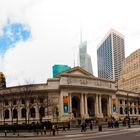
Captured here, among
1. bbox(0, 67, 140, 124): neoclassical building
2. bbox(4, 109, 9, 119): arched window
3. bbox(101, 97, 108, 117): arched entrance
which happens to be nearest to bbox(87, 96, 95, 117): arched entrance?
bbox(0, 67, 140, 124): neoclassical building

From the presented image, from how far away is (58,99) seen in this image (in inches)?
3809

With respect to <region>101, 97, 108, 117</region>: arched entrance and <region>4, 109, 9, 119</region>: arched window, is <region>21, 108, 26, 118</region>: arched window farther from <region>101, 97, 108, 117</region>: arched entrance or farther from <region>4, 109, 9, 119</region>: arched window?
<region>101, 97, 108, 117</region>: arched entrance

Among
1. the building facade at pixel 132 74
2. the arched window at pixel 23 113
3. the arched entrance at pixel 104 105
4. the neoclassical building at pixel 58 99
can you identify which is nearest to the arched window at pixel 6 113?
the neoclassical building at pixel 58 99

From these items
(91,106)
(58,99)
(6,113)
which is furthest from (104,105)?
(6,113)

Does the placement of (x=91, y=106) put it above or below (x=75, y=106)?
below

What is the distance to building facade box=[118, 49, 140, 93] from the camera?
153 m

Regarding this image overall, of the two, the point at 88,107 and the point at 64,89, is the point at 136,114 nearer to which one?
the point at 88,107

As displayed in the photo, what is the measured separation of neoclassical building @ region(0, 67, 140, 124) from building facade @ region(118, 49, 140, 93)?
49477 mm

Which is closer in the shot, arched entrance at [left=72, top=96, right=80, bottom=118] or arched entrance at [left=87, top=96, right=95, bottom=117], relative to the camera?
arched entrance at [left=72, top=96, right=80, bottom=118]

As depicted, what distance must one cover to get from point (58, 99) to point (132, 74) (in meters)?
70.9

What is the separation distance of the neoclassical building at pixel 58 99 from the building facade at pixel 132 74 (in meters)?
49.5

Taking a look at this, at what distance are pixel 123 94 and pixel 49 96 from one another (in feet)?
120

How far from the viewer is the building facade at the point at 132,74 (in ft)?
502

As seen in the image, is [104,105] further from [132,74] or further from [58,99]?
[132,74]
